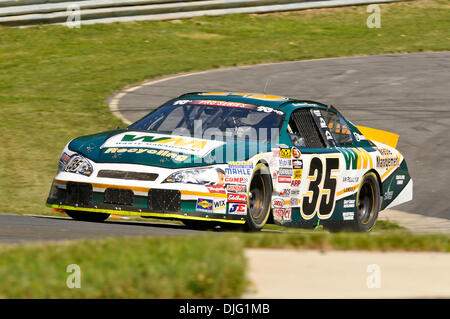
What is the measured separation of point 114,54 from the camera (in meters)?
22.4

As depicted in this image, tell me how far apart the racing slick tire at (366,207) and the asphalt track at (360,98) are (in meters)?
0.78

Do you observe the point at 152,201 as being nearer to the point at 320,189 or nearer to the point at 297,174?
the point at 297,174

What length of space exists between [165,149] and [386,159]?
331 centimetres

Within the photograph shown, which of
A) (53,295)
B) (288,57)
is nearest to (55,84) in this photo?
(288,57)

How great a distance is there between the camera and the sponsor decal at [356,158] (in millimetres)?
10383

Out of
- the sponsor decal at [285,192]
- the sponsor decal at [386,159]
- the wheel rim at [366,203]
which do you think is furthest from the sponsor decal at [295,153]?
the sponsor decal at [386,159]

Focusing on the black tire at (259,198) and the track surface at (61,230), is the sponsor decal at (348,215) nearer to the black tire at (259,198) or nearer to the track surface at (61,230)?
the black tire at (259,198)

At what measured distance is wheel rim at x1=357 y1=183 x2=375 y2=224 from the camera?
1085cm

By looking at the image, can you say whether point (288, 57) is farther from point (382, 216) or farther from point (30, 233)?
point (30, 233)

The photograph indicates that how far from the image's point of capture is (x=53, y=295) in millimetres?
5285

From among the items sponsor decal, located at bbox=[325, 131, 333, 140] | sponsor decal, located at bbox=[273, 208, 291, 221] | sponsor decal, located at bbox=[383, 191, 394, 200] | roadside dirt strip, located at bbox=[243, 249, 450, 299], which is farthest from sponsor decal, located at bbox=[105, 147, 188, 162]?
sponsor decal, located at bbox=[383, 191, 394, 200]

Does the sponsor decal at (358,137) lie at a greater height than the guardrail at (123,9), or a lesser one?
lesser

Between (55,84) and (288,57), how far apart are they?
22.1ft
